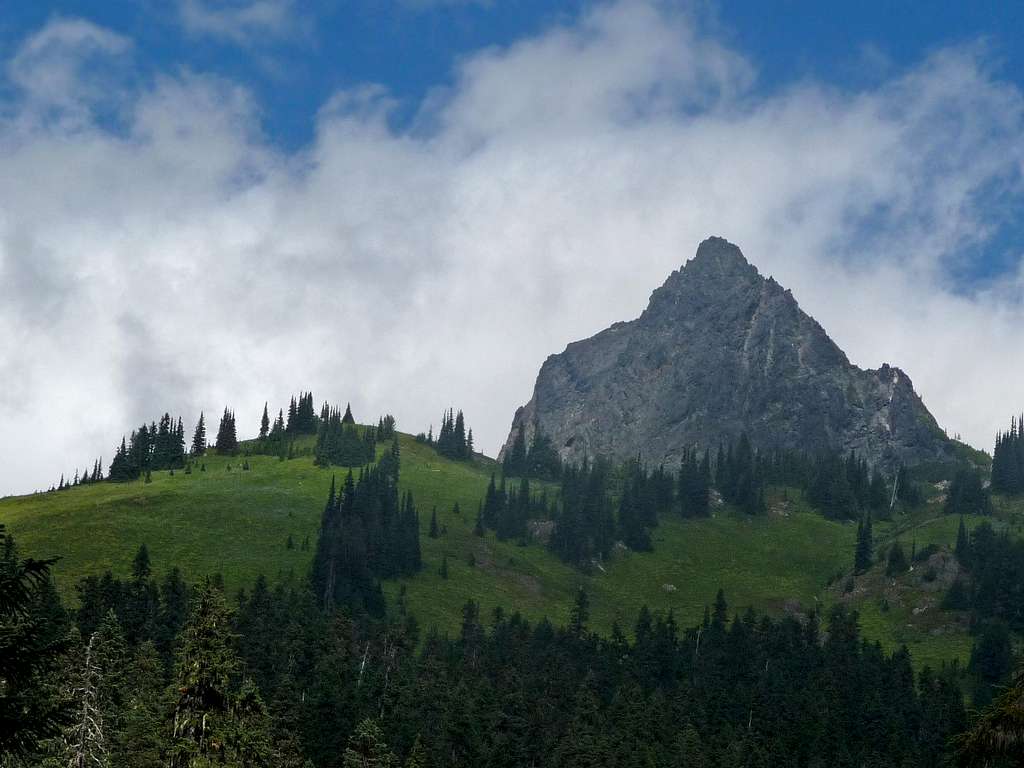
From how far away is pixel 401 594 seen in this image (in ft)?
654

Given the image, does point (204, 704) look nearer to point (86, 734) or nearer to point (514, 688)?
point (86, 734)

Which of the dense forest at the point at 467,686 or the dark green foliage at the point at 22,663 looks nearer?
the dark green foliage at the point at 22,663

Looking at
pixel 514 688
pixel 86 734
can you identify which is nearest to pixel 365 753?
pixel 86 734

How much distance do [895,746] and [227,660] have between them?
347 feet

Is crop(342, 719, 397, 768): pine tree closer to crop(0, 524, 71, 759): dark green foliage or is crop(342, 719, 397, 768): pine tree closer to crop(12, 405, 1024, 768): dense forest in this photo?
crop(12, 405, 1024, 768): dense forest

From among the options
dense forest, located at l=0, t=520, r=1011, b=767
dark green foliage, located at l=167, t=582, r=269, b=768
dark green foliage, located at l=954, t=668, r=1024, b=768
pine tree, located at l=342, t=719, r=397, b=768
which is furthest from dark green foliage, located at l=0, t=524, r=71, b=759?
pine tree, located at l=342, t=719, r=397, b=768

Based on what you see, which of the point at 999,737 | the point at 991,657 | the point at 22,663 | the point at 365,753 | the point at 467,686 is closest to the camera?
the point at 22,663

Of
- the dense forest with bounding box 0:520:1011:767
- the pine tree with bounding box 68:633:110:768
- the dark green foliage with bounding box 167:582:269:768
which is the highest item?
the dark green foliage with bounding box 167:582:269:768

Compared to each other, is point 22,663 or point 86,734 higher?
point 22,663

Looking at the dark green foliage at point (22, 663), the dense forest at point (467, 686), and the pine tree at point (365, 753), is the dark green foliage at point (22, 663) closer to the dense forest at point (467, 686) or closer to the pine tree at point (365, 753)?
the dense forest at point (467, 686)

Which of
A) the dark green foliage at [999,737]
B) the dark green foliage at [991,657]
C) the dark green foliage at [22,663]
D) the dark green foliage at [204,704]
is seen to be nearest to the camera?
the dark green foliage at [22,663]

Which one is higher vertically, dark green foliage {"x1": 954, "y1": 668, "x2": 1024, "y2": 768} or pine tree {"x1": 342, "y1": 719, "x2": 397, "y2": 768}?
dark green foliage {"x1": 954, "y1": 668, "x2": 1024, "y2": 768}

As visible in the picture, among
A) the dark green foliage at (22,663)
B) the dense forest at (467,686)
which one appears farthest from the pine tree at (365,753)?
the dark green foliage at (22,663)

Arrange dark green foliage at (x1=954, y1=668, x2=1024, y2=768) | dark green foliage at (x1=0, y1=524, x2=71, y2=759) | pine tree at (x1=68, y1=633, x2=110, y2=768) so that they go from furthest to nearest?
pine tree at (x1=68, y1=633, x2=110, y2=768), dark green foliage at (x1=954, y1=668, x2=1024, y2=768), dark green foliage at (x1=0, y1=524, x2=71, y2=759)
